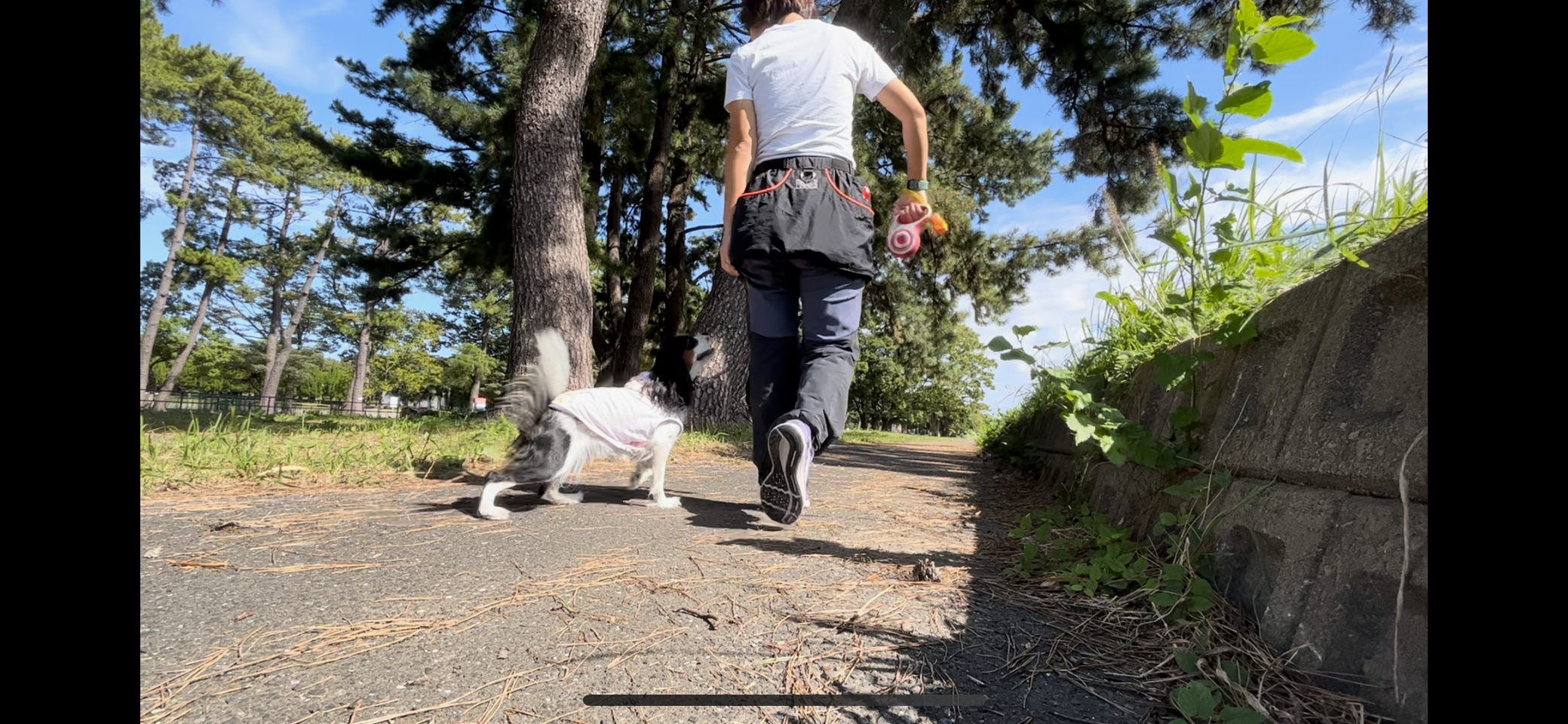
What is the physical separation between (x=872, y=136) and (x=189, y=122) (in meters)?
29.4

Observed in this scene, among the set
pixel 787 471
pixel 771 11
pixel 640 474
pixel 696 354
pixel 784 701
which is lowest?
pixel 784 701

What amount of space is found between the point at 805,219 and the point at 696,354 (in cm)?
129

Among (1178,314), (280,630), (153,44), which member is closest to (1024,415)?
(1178,314)

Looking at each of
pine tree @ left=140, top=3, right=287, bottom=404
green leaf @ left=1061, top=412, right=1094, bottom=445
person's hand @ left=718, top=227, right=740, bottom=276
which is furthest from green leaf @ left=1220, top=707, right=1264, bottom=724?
pine tree @ left=140, top=3, right=287, bottom=404

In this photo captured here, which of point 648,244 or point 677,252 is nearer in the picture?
point 648,244

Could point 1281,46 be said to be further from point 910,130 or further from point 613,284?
point 613,284

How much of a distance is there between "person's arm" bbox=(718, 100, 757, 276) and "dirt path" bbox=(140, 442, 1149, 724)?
112cm

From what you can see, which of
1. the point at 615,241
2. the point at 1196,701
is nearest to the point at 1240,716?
the point at 1196,701

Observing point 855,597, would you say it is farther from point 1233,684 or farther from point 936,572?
point 1233,684

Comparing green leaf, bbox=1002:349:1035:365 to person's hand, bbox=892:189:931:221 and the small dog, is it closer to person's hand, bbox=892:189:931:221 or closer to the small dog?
person's hand, bbox=892:189:931:221

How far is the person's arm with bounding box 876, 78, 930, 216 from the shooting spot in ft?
7.75

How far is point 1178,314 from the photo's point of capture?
1.91 metres

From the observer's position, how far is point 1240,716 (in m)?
0.93

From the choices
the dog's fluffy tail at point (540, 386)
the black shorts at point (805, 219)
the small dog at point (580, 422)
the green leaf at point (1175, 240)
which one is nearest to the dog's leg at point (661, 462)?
the small dog at point (580, 422)
